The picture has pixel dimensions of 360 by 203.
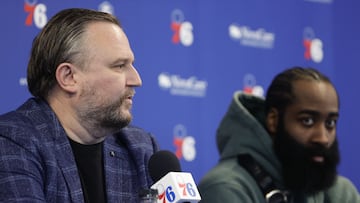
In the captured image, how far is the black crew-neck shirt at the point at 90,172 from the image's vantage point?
2246 mm

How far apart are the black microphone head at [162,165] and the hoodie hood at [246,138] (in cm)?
86

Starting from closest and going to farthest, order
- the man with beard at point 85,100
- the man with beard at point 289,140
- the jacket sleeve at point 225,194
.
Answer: the man with beard at point 85,100
the jacket sleeve at point 225,194
the man with beard at point 289,140

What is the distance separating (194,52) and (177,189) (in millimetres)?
2182

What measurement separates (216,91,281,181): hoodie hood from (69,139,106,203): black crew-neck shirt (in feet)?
2.40

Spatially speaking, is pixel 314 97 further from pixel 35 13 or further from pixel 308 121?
pixel 35 13

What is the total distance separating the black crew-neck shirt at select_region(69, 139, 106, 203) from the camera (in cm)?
225

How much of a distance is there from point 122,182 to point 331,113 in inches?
37.8

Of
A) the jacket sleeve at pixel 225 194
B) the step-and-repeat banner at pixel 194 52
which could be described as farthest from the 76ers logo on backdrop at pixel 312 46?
the jacket sleeve at pixel 225 194

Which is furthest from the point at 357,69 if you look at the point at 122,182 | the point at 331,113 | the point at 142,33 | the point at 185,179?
the point at 185,179

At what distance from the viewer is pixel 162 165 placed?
202 centimetres

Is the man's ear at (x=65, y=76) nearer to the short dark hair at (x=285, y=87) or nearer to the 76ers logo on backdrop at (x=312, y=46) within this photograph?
the short dark hair at (x=285, y=87)

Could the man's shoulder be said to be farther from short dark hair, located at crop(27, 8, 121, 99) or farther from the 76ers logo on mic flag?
the 76ers logo on mic flag

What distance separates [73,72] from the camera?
2.26 m

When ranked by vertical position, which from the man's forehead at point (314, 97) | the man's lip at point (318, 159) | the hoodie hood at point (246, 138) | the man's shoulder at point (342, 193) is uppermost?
the man's forehead at point (314, 97)
